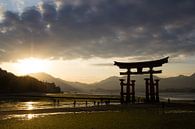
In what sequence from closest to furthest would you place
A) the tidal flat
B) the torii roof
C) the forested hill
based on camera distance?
the tidal flat → the torii roof → the forested hill

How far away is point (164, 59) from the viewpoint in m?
43.6

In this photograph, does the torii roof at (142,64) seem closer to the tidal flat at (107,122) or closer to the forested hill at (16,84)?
the tidal flat at (107,122)

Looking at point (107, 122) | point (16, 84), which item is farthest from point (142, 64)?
point (16, 84)

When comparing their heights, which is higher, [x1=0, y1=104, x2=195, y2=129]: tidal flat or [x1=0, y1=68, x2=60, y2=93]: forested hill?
[x1=0, y1=68, x2=60, y2=93]: forested hill

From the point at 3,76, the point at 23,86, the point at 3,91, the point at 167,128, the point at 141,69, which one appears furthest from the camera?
the point at 23,86

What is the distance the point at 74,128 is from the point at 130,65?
29973mm

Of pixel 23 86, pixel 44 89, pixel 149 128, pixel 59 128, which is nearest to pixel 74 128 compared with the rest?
pixel 59 128

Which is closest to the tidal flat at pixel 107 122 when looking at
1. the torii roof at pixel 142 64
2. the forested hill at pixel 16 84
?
the torii roof at pixel 142 64

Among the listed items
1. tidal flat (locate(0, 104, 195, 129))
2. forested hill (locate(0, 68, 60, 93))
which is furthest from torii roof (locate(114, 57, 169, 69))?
forested hill (locate(0, 68, 60, 93))

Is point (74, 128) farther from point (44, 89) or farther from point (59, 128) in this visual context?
point (44, 89)

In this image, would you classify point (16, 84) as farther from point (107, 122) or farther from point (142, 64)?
point (107, 122)

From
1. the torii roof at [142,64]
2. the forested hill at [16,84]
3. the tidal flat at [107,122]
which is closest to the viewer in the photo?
the tidal flat at [107,122]

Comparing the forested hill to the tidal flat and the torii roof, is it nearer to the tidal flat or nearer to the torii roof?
the torii roof

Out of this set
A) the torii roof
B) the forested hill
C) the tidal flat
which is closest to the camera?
the tidal flat
